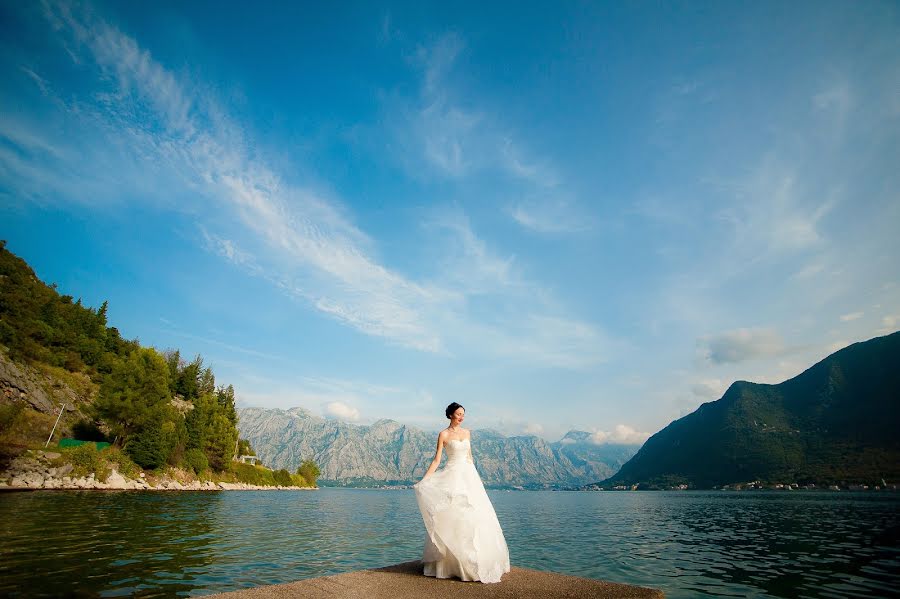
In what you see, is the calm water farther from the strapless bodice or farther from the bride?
the strapless bodice

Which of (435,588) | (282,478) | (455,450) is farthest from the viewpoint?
(282,478)

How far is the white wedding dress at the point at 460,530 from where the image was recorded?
29.5ft

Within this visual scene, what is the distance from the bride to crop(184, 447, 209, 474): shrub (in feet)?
287

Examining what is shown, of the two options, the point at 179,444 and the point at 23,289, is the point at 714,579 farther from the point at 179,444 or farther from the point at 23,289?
the point at 23,289

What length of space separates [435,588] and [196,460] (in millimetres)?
90265

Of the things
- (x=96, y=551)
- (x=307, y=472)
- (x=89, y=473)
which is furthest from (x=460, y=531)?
(x=307, y=472)

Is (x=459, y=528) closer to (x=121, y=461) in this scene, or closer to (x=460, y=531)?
(x=460, y=531)

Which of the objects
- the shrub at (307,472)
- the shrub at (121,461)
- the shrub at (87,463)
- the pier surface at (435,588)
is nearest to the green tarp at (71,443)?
the shrub at (121,461)

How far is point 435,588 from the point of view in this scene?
327 inches

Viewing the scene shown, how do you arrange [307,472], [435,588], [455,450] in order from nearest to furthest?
[435,588] → [455,450] → [307,472]

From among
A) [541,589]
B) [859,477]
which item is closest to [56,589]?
[541,589]

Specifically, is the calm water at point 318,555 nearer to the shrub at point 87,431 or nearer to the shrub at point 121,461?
the shrub at point 121,461

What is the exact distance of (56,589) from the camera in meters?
10.2

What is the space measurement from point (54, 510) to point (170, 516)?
644 centimetres
